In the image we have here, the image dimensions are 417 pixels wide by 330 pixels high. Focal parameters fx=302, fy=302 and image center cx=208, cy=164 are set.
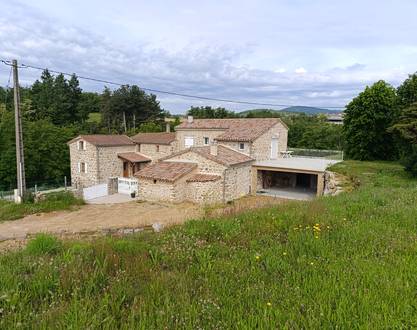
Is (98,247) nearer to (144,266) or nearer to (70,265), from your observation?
(70,265)

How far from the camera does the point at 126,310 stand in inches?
105

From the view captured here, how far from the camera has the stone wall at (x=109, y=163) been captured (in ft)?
86.4

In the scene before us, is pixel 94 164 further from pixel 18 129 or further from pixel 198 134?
pixel 18 129

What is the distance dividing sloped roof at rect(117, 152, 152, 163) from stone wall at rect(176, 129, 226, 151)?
357cm

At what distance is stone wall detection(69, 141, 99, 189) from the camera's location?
26111 mm

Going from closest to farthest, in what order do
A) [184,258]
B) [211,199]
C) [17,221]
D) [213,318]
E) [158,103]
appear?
[213,318] → [184,258] → [17,221] → [211,199] → [158,103]

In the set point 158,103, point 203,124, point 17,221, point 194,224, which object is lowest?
point 17,221

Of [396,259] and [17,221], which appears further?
[17,221]

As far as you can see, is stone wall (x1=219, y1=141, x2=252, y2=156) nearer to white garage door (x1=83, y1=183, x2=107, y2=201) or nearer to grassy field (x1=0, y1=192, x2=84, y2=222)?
white garage door (x1=83, y1=183, x2=107, y2=201)

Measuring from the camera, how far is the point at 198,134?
91.3ft

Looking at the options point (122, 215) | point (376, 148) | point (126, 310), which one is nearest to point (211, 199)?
point (122, 215)

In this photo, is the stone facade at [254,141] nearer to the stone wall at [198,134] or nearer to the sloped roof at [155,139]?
the stone wall at [198,134]

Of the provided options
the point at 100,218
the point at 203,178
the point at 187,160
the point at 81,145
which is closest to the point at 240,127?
the point at 187,160

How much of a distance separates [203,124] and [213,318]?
2562cm
